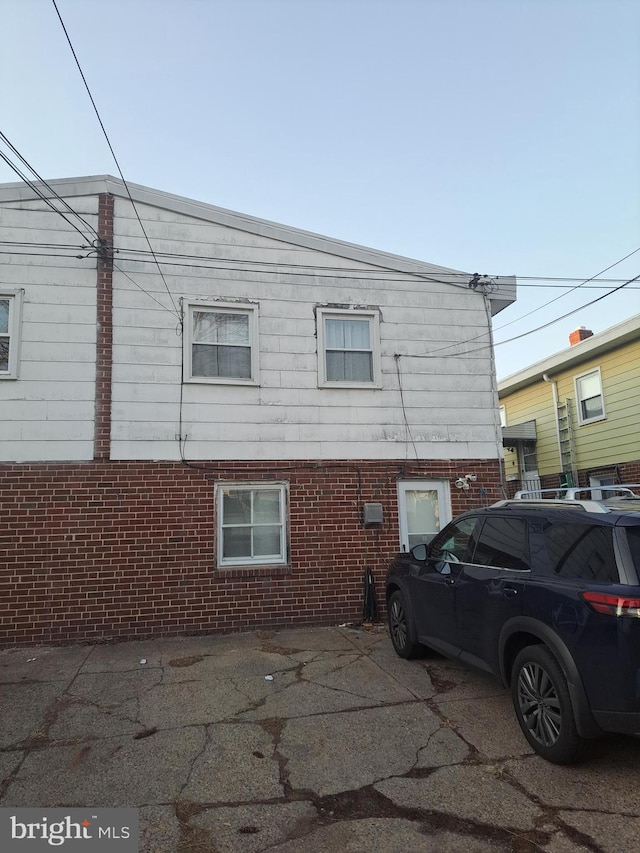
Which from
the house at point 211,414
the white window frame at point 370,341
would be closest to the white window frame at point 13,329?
the house at point 211,414

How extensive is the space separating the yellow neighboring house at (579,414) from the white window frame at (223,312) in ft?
28.1

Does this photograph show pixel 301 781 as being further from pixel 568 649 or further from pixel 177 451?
pixel 177 451

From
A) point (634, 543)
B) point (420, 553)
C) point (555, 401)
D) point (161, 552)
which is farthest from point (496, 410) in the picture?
point (555, 401)

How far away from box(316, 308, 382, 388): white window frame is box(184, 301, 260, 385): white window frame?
3.11 feet

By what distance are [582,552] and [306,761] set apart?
7.64 ft

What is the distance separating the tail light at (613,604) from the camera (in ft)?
11.2

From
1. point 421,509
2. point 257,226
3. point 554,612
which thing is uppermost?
point 257,226

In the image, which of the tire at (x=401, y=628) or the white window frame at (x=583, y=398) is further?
the white window frame at (x=583, y=398)

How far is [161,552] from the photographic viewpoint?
7883 millimetres

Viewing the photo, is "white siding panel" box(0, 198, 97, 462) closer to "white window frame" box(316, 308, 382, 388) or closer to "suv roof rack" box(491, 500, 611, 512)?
"white window frame" box(316, 308, 382, 388)

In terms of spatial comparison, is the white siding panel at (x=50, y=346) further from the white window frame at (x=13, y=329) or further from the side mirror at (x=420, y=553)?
Answer: the side mirror at (x=420, y=553)

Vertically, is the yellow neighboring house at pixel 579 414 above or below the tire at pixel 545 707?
above

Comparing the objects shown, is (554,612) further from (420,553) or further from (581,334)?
(581,334)

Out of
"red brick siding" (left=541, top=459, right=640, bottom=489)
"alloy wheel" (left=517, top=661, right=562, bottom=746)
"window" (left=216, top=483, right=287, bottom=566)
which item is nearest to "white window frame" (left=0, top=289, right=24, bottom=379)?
"window" (left=216, top=483, right=287, bottom=566)
